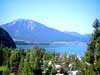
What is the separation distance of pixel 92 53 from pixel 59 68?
193ft

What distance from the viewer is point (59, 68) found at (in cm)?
8400

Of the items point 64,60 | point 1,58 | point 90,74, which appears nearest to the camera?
point 90,74

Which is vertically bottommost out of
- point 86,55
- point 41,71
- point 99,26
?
point 41,71

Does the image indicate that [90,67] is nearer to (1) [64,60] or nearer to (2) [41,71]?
(2) [41,71]

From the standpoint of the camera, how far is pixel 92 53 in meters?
25.8

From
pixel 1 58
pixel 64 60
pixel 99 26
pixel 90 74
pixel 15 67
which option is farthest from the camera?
pixel 64 60

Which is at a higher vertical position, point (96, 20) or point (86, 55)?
point (96, 20)

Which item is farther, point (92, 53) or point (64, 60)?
point (64, 60)

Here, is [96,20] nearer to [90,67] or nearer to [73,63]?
[90,67]

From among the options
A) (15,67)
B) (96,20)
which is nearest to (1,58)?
(15,67)

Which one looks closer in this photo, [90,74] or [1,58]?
[90,74]

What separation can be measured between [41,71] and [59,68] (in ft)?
37.4

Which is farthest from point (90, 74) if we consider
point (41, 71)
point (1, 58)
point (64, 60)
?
point (64, 60)

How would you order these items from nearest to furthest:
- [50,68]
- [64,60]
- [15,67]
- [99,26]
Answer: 1. [99,26]
2. [15,67]
3. [50,68]
4. [64,60]
